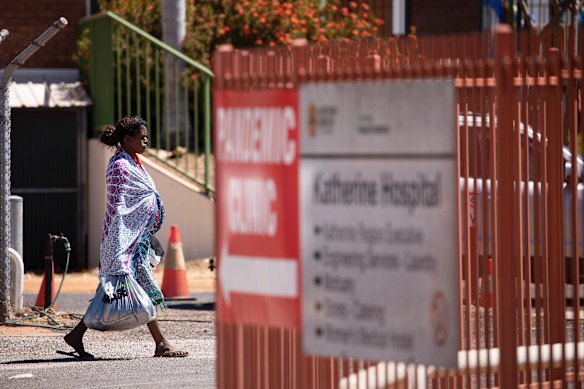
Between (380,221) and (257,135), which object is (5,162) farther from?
(380,221)

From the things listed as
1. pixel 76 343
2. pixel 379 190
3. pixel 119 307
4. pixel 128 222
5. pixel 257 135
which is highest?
pixel 257 135

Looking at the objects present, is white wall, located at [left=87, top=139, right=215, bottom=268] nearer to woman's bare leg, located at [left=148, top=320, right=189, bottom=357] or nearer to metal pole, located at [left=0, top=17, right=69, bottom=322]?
metal pole, located at [left=0, top=17, right=69, bottom=322]

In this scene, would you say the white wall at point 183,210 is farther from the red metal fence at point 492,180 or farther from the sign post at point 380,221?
the sign post at point 380,221

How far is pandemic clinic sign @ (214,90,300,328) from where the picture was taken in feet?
19.1

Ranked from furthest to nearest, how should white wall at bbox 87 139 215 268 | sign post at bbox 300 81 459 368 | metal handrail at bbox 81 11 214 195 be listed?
metal handrail at bbox 81 11 214 195 → white wall at bbox 87 139 215 268 → sign post at bbox 300 81 459 368

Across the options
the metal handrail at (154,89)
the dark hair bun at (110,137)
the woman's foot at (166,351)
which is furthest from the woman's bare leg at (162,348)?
the metal handrail at (154,89)

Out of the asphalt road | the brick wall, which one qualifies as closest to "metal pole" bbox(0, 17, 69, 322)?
the asphalt road

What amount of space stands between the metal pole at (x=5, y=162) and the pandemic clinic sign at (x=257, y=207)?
607 cm

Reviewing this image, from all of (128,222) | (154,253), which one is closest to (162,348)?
(154,253)

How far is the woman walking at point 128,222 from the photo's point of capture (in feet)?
33.2

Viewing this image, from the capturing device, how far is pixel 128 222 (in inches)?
403

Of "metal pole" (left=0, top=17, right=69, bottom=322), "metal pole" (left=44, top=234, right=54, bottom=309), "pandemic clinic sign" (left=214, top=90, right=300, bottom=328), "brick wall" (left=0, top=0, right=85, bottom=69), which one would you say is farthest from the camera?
"brick wall" (left=0, top=0, right=85, bottom=69)

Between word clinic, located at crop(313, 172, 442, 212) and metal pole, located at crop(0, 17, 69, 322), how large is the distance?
6.65m

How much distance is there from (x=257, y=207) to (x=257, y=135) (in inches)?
11.9
